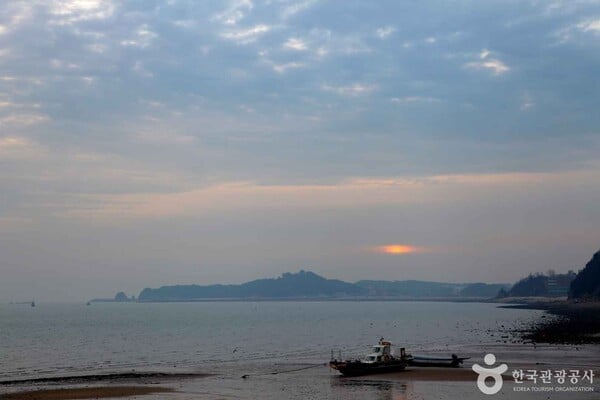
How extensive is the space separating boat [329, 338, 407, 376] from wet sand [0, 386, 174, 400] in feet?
47.0

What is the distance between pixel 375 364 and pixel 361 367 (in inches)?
58.3

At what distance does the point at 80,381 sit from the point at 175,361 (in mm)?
19836

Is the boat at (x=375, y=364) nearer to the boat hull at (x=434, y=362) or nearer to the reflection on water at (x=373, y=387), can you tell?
the reflection on water at (x=373, y=387)

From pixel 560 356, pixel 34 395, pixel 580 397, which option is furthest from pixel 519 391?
pixel 34 395

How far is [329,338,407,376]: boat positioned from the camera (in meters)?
58.5

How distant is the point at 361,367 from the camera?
2314 inches

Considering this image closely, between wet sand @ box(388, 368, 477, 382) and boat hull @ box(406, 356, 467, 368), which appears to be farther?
boat hull @ box(406, 356, 467, 368)

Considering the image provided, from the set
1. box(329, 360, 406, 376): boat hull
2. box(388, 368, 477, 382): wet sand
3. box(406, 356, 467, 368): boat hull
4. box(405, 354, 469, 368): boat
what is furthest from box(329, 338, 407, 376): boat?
box(406, 356, 467, 368): boat hull

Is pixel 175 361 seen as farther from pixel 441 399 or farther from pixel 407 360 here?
pixel 441 399

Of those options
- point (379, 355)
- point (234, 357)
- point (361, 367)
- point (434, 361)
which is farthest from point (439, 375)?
point (234, 357)

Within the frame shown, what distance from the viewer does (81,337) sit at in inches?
5054

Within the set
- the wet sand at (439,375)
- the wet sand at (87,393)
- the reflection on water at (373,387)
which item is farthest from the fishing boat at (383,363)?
the wet sand at (87,393)

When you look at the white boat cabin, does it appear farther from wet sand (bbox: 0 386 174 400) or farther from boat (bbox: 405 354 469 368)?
wet sand (bbox: 0 386 174 400)

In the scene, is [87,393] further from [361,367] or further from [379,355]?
[379,355]
